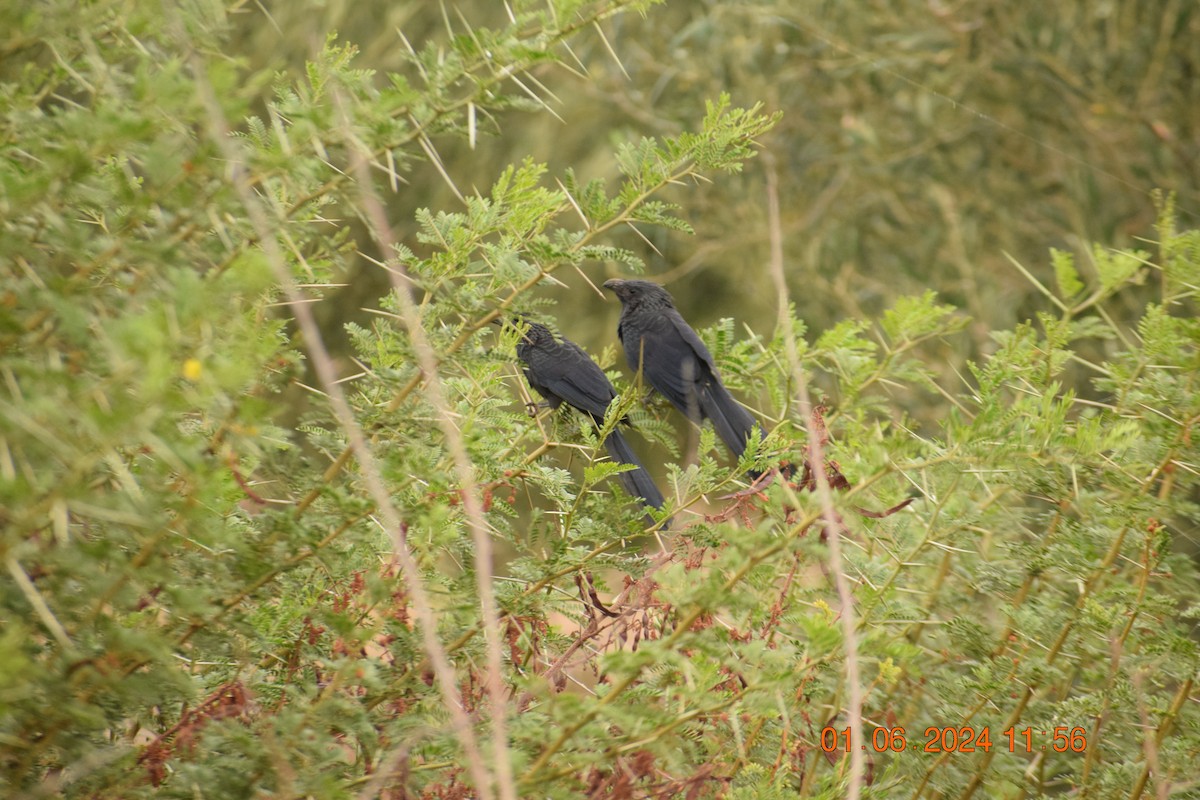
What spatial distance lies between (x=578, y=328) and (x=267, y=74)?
7443mm

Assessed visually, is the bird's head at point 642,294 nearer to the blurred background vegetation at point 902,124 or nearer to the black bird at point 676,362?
the black bird at point 676,362

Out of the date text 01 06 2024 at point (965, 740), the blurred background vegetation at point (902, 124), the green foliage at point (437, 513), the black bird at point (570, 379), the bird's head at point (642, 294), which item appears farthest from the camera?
the blurred background vegetation at point (902, 124)

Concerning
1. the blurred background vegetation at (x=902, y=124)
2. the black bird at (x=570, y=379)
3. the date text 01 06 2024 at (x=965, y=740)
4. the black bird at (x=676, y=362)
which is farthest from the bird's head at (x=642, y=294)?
the date text 01 06 2024 at (x=965, y=740)

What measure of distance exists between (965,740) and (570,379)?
1440 millimetres

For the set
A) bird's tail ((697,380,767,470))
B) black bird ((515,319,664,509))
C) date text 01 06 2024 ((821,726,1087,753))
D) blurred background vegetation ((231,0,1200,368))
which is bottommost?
blurred background vegetation ((231,0,1200,368))

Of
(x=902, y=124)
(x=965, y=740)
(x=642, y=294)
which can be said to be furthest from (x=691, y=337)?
(x=902, y=124)

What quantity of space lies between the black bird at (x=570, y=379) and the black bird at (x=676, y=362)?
13 cm

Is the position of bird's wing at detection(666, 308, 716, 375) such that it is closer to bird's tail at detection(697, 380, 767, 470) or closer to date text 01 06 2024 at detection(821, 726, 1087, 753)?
bird's tail at detection(697, 380, 767, 470)

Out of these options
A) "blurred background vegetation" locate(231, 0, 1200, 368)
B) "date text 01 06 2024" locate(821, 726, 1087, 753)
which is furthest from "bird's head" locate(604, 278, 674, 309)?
"date text 01 06 2024" locate(821, 726, 1087, 753)

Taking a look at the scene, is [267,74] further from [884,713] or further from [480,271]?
[884,713]

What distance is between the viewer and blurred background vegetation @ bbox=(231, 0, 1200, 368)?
5.89 meters

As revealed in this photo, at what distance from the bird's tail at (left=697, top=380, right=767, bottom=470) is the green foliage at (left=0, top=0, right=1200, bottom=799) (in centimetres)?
59

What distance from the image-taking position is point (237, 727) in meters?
1.57

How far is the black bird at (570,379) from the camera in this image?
293cm
